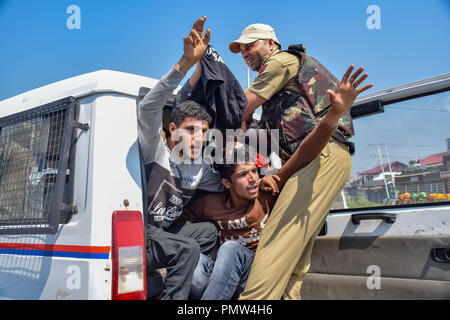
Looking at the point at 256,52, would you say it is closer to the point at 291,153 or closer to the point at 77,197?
the point at 291,153

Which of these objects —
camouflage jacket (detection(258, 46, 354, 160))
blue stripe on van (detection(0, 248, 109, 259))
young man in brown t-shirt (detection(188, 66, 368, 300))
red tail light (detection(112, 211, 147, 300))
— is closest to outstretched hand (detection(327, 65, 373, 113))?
young man in brown t-shirt (detection(188, 66, 368, 300))

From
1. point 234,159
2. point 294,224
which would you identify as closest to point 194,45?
point 234,159

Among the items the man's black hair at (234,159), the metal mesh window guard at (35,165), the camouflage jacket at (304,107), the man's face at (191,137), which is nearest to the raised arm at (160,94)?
the man's face at (191,137)

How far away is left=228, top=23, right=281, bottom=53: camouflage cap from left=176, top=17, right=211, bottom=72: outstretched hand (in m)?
0.71

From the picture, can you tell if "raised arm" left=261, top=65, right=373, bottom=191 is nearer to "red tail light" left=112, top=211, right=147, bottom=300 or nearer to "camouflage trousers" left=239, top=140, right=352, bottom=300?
"camouflage trousers" left=239, top=140, right=352, bottom=300

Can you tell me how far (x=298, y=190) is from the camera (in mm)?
2113

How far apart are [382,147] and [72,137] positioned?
2154 millimetres

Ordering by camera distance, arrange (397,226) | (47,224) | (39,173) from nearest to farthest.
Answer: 1. (47,224)
2. (39,173)
3. (397,226)

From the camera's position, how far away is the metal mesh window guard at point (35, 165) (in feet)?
6.15

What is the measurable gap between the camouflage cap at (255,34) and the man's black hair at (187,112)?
75 cm

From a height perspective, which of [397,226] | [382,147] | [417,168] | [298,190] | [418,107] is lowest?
[397,226]

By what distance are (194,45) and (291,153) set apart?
3.04 ft
